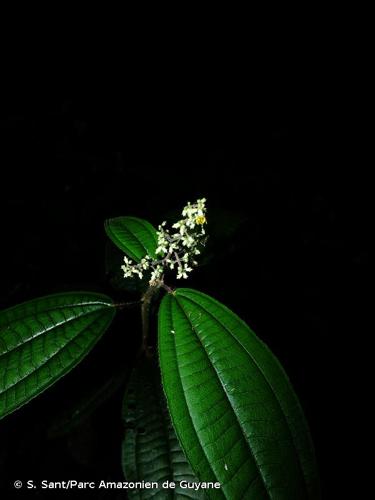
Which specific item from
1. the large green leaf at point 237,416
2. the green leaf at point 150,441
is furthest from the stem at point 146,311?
the large green leaf at point 237,416

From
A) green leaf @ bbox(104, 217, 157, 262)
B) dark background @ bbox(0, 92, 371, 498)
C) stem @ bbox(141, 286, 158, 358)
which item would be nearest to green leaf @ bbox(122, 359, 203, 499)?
stem @ bbox(141, 286, 158, 358)

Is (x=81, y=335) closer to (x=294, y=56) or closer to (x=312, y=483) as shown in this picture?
(x=312, y=483)

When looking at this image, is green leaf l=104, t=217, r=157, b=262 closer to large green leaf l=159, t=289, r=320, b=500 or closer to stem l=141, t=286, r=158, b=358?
stem l=141, t=286, r=158, b=358

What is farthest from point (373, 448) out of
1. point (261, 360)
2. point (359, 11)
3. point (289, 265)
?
point (359, 11)

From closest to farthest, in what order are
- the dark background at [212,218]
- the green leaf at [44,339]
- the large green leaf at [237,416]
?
the large green leaf at [237,416] → the green leaf at [44,339] → the dark background at [212,218]

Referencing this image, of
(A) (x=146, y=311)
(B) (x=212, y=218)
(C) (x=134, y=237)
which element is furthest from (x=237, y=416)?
(B) (x=212, y=218)

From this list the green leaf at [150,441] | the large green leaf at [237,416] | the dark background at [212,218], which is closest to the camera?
the large green leaf at [237,416]

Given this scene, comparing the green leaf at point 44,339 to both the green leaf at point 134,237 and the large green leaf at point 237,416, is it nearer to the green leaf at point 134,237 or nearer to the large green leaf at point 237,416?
the green leaf at point 134,237
